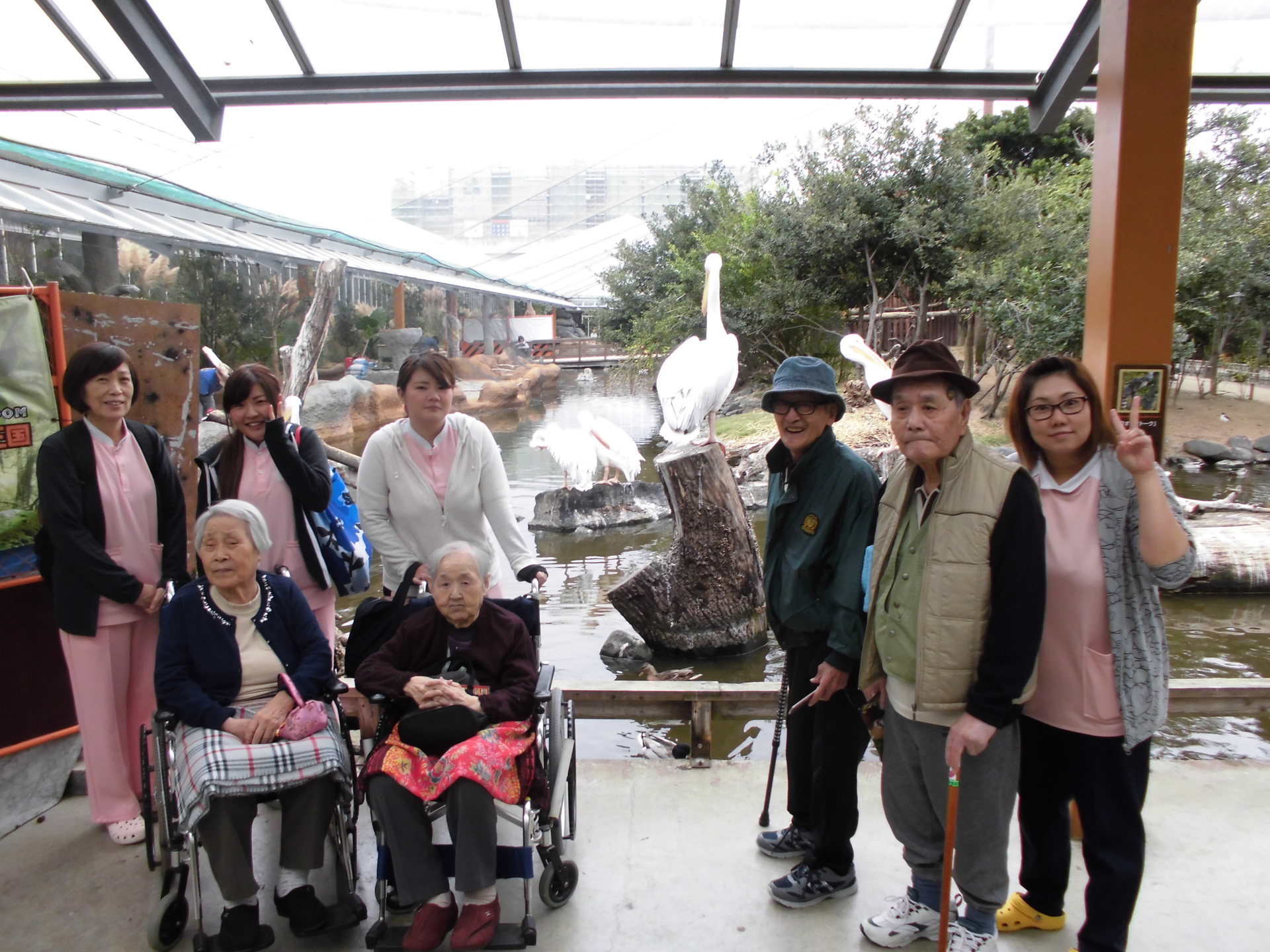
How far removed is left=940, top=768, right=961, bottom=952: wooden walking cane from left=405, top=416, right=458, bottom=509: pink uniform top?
1642mm

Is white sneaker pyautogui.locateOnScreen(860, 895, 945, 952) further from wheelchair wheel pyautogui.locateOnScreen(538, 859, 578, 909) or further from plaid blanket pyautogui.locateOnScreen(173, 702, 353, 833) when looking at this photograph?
plaid blanket pyautogui.locateOnScreen(173, 702, 353, 833)

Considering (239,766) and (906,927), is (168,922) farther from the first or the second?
(906,927)

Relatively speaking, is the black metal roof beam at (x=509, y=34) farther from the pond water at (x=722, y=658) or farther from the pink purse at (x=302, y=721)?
the pond water at (x=722, y=658)

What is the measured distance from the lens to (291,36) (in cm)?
325

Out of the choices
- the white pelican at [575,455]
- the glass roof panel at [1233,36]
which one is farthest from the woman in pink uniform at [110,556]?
the white pelican at [575,455]

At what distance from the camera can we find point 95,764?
8.58 ft

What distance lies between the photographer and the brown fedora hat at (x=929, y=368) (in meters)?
1.83

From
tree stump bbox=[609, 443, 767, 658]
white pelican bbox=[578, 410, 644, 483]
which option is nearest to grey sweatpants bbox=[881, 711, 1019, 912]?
tree stump bbox=[609, 443, 767, 658]

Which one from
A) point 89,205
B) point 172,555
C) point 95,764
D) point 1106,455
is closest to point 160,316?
point 172,555

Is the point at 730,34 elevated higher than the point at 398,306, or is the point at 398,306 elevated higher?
the point at 398,306

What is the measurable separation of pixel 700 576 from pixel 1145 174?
3.60 meters

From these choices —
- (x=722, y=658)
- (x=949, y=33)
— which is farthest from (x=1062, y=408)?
(x=722, y=658)

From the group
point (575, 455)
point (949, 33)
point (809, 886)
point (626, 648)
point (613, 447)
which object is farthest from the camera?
point (613, 447)

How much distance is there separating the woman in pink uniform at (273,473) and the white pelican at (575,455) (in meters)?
6.93
